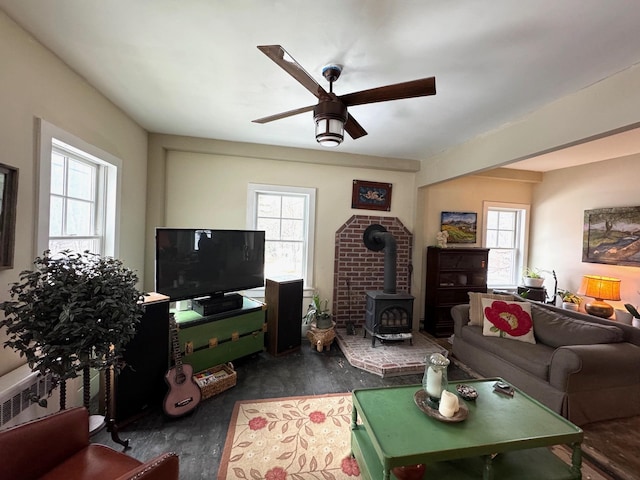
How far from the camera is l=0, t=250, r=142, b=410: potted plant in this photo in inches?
55.8

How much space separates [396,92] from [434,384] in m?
1.73

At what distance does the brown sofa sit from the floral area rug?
1.57 m

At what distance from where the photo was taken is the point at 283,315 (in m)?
3.20

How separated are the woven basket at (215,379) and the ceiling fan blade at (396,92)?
251 centimetres

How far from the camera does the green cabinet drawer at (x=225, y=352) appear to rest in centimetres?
253

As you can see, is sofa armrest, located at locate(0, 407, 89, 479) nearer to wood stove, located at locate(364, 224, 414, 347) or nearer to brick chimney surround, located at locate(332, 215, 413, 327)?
wood stove, located at locate(364, 224, 414, 347)

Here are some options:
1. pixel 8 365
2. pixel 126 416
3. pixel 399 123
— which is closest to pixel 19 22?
pixel 8 365

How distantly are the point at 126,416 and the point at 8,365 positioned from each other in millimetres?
812

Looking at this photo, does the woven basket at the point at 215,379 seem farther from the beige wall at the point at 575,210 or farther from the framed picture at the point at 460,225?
the beige wall at the point at 575,210

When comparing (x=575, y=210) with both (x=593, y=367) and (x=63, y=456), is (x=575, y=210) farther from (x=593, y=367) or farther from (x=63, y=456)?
(x=63, y=456)

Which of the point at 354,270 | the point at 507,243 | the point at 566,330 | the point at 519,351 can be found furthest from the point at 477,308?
the point at 507,243

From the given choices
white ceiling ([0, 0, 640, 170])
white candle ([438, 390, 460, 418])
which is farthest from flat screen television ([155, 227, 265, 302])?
white candle ([438, 390, 460, 418])

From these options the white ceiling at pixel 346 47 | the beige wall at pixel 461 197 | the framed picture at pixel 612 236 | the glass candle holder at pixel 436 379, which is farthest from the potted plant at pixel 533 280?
the glass candle holder at pixel 436 379

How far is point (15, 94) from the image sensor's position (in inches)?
60.4
